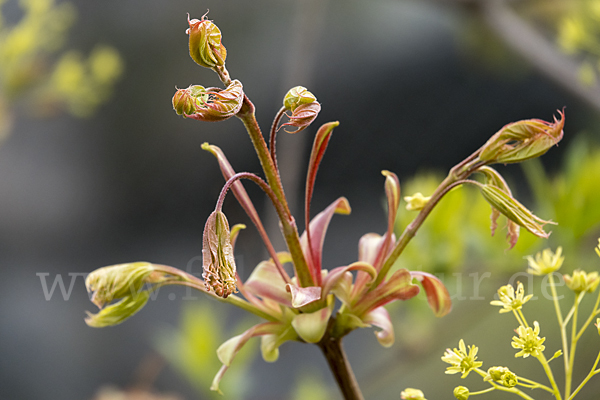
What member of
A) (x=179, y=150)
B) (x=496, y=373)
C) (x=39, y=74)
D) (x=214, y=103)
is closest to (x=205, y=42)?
(x=214, y=103)

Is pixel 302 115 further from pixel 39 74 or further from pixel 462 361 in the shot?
pixel 39 74

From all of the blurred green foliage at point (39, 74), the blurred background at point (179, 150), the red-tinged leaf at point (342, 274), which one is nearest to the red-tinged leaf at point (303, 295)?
the red-tinged leaf at point (342, 274)

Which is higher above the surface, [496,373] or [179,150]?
[179,150]

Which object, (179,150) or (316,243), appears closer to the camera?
(316,243)

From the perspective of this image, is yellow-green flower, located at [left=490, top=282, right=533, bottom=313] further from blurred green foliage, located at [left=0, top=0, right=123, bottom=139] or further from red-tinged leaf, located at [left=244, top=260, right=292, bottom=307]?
blurred green foliage, located at [left=0, top=0, right=123, bottom=139]

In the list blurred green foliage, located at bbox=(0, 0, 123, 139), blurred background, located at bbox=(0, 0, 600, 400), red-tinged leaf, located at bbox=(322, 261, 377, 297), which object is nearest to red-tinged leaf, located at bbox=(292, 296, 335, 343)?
red-tinged leaf, located at bbox=(322, 261, 377, 297)
